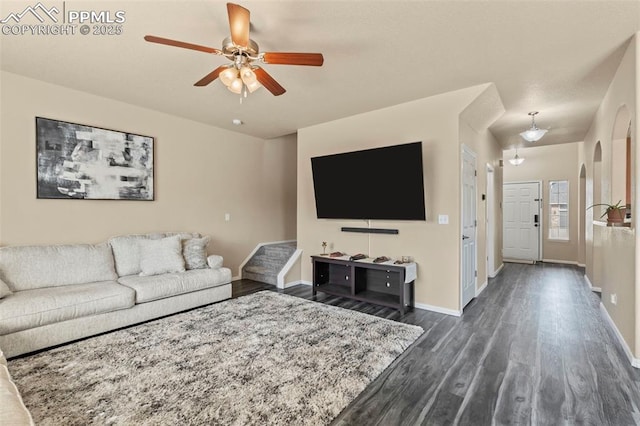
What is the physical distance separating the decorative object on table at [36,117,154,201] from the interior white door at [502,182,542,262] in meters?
8.10

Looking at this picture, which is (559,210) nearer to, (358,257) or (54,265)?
(358,257)

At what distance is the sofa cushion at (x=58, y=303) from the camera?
245 centimetres

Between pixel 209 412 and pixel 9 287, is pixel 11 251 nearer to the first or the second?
pixel 9 287

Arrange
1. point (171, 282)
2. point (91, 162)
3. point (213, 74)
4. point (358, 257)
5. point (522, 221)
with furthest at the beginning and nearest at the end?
point (522, 221) → point (358, 257) → point (91, 162) → point (171, 282) → point (213, 74)

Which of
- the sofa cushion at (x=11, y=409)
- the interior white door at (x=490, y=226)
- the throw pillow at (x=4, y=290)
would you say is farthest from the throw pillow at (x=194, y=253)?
the interior white door at (x=490, y=226)

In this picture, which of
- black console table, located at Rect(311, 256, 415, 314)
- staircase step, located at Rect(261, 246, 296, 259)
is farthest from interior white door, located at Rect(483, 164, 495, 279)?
staircase step, located at Rect(261, 246, 296, 259)

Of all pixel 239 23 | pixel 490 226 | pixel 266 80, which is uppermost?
pixel 239 23

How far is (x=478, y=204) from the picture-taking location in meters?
4.57

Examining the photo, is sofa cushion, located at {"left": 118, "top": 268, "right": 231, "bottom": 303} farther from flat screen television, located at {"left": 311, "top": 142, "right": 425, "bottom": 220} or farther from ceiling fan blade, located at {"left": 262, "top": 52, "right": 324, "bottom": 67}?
ceiling fan blade, located at {"left": 262, "top": 52, "right": 324, "bottom": 67}

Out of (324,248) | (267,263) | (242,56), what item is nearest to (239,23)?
(242,56)

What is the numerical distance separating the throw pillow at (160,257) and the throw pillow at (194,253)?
0.45 feet

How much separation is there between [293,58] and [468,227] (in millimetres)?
3164

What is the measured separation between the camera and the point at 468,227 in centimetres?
400

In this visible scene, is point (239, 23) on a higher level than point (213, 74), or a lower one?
higher
